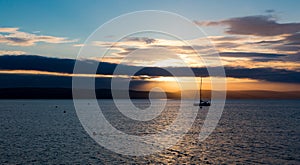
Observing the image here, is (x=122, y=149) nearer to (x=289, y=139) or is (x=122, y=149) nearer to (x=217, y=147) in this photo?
(x=217, y=147)

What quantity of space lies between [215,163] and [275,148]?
16.7 m

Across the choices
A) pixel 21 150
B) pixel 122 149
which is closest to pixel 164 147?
pixel 122 149

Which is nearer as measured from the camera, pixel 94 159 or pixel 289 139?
pixel 94 159

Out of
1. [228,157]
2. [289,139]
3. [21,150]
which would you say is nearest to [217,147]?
[228,157]

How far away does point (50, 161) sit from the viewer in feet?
141

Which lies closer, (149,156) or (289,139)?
(149,156)

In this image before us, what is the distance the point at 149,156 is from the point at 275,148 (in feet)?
71.8

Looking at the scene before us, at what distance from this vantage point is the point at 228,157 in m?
47.7

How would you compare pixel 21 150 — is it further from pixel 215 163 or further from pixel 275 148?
pixel 275 148

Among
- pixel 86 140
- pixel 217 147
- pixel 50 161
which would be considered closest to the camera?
pixel 50 161

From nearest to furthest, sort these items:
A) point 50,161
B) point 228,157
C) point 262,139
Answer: point 50,161 < point 228,157 < point 262,139

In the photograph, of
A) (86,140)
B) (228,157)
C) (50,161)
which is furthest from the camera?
(86,140)

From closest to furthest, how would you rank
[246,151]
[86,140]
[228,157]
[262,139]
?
[228,157], [246,151], [86,140], [262,139]

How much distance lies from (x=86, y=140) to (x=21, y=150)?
14759 mm
